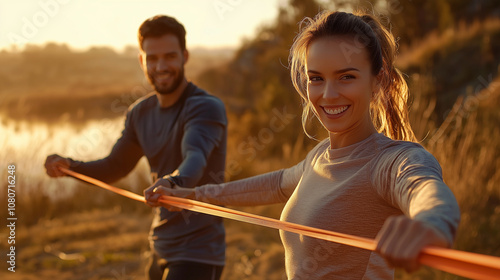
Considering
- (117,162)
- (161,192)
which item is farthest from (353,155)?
(117,162)

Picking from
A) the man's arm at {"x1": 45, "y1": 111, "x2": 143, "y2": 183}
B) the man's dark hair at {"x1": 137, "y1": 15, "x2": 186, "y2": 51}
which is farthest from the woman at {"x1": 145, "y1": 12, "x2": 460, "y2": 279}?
the man's arm at {"x1": 45, "y1": 111, "x2": 143, "y2": 183}

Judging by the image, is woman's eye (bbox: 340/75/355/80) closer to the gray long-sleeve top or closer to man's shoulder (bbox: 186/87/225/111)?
the gray long-sleeve top

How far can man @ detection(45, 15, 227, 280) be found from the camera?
2.56 meters

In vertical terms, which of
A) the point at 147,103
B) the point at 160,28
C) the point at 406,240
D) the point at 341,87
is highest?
the point at 160,28

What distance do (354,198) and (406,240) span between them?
54cm

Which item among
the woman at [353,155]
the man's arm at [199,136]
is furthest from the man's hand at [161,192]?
the woman at [353,155]

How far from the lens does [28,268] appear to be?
17.5 ft

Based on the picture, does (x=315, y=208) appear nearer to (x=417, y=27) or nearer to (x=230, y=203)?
(x=230, y=203)

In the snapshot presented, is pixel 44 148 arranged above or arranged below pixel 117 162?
above

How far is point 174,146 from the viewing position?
2.68 metres

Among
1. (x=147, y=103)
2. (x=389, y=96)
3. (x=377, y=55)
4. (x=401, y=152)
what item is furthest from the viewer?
(x=147, y=103)

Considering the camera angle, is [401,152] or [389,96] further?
[389,96]

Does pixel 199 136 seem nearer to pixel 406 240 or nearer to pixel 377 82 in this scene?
pixel 377 82

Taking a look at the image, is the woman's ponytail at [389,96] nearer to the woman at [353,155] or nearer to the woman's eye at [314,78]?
the woman at [353,155]
